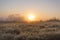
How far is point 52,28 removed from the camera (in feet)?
6.42

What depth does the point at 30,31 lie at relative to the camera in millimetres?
1966

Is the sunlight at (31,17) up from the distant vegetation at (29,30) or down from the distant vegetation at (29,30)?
up

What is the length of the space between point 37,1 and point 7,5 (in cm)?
50

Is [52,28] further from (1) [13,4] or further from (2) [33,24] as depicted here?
(1) [13,4]

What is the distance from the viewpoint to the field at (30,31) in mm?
1912

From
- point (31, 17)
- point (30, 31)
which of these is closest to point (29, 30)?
point (30, 31)

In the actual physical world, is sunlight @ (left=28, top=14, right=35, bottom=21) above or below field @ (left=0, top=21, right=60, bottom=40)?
above

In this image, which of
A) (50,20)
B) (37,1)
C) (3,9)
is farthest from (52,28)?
(3,9)

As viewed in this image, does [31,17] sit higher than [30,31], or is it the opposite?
[31,17]

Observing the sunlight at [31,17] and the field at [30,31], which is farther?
the sunlight at [31,17]

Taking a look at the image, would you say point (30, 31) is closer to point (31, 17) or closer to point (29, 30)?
point (29, 30)

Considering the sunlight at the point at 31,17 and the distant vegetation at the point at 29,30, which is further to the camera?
the sunlight at the point at 31,17

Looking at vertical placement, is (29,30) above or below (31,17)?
below

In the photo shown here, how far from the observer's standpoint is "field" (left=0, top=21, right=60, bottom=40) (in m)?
1.91
